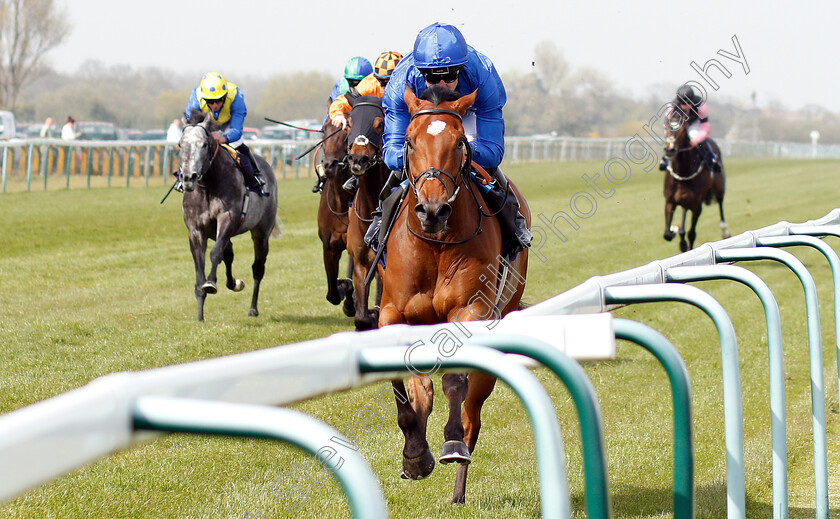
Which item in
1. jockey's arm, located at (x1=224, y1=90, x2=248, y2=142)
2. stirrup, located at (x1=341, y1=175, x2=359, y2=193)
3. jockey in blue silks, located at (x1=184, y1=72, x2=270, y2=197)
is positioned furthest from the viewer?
jockey's arm, located at (x1=224, y1=90, x2=248, y2=142)

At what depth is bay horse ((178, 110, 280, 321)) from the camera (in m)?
8.70

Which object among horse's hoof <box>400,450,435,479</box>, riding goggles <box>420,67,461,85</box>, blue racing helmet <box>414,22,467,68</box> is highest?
blue racing helmet <box>414,22,467,68</box>

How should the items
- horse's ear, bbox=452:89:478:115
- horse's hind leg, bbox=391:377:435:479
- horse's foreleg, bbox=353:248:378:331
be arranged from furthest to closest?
horse's foreleg, bbox=353:248:378:331 → horse's ear, bbox=452:89:478:115 → horse's hind leg, bbox=391:377:435:479

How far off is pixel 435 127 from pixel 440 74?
1.73 feet

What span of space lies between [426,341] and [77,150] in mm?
21724

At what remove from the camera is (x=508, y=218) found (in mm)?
4992

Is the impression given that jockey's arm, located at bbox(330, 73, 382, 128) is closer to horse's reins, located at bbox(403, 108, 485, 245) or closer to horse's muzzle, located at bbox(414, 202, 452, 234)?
horse's reins, located at bbox(403, 108, 485, 245)

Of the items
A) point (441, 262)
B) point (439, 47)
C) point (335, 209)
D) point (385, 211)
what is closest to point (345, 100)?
point (335, 209)

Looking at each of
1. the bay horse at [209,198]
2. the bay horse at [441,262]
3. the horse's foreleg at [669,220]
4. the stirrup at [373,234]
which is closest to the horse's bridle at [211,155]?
the bay horse at [209,198]

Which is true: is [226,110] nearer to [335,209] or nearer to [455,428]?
[335,209]

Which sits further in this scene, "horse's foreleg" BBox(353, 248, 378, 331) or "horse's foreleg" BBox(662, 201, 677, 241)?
"horse's foreleg" BBox(662, 201, 677, 241)

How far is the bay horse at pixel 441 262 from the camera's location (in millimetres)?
4203

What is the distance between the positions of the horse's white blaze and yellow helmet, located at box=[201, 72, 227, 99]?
5.45 metres

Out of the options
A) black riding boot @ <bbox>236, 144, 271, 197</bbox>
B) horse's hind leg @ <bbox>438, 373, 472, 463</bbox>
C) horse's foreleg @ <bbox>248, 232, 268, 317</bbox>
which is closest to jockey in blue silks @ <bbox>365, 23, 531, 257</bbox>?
horse's hind leg @ <bbox>438, 373, 472, 463</bbox>
